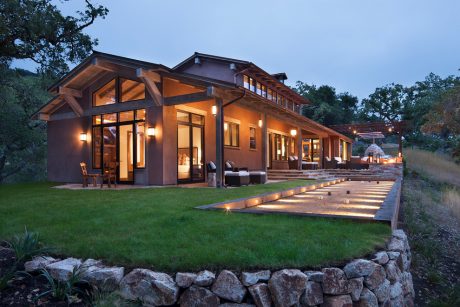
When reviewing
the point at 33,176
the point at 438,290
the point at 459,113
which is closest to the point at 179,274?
the point at 438,290

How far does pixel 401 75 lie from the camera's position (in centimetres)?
10388

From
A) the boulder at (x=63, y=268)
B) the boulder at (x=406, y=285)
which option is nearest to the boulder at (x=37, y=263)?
the boulder at (x=63, y=268)

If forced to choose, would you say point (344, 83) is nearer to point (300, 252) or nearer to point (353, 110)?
point (353, 110)

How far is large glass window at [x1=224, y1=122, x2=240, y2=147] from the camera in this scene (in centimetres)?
1380

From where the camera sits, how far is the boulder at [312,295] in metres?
3.02

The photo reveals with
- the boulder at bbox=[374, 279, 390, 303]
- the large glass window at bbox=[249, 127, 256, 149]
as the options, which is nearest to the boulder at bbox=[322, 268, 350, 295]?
the boulder at bbox=[374, 279, 390, 303]

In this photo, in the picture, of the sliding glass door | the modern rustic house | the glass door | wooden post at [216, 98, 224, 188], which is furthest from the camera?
the glass door

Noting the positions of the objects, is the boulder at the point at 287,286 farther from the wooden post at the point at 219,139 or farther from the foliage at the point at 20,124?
the foliage at the point at 20,124

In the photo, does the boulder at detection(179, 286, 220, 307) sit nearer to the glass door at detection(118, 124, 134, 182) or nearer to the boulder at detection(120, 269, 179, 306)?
the boulder at detection(120, 269, 179, 306)

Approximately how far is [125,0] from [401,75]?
278ft

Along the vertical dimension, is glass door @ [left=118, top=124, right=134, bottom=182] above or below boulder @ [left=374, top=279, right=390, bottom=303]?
above

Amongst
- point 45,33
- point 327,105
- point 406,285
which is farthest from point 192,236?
point 327,105

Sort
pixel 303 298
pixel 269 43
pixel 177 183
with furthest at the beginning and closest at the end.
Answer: pixel 269 43, pixel 177 183, pixel 303 298

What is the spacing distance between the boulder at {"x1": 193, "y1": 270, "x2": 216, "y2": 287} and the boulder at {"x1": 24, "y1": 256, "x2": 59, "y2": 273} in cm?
169
